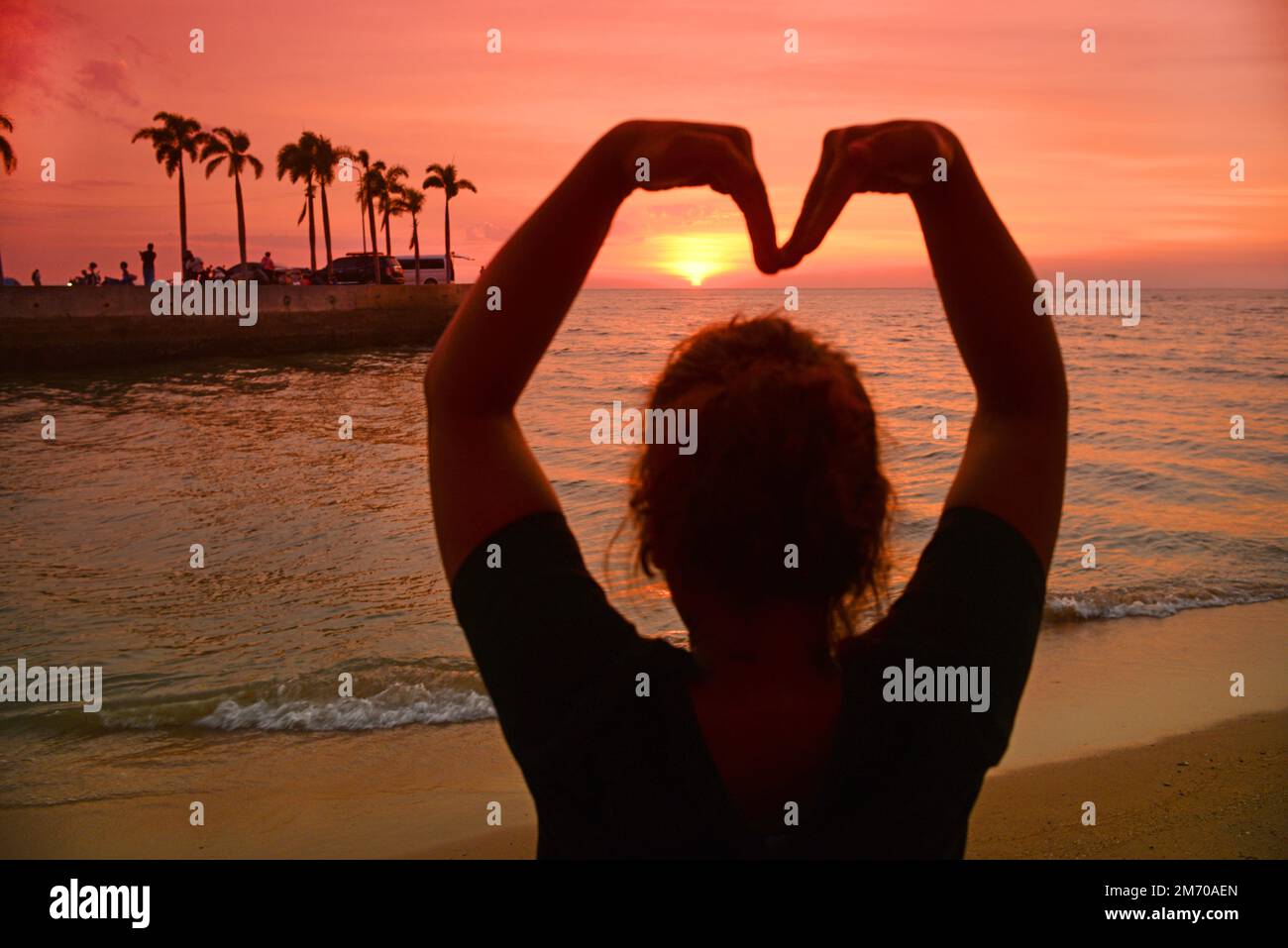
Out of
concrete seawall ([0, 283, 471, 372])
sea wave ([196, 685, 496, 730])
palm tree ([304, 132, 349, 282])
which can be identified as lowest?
sea wave ([196, 685, 496, 730])

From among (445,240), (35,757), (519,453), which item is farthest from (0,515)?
(445,240)

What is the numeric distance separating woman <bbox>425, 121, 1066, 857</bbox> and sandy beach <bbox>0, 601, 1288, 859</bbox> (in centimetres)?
484

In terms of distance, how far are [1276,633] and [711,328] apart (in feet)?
33.1

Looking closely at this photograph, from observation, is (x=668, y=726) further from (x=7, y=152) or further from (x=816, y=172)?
(x=7, y=152)

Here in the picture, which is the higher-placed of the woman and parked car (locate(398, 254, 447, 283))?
parked car (locate(398, 254, 447, 283))

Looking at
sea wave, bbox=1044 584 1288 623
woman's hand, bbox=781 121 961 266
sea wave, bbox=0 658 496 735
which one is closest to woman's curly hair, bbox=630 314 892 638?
woman's hand, bbox=781 121 961 266

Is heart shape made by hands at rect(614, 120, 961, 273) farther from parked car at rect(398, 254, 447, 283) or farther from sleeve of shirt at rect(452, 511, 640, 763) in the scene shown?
parked car at rect(398, 254, 447, 283)

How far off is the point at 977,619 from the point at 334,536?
13560 mm

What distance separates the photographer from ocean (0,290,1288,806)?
7941mm

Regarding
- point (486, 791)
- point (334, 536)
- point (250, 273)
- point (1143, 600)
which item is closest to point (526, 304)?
point (486, 791)

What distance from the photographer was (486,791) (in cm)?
646

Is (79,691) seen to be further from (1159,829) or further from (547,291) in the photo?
(547,291)

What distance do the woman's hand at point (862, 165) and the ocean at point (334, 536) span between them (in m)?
0.14

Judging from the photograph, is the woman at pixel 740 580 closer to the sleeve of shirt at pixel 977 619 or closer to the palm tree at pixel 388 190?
the sleeve of shirt at pixel 977 619
